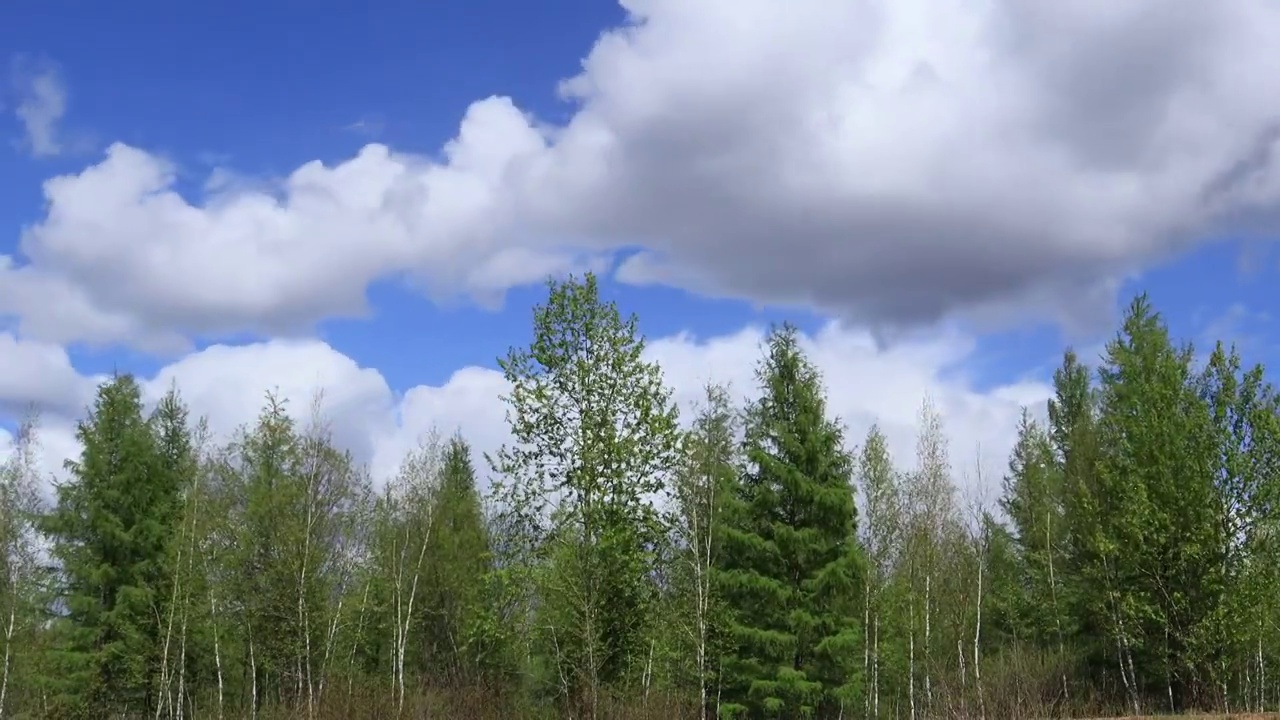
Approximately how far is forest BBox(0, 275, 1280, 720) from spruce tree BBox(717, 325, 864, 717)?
9 centimetres

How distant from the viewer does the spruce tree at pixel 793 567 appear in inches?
1112

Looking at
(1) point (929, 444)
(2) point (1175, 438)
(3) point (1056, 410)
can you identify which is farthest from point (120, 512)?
(3) point (1056, 410)

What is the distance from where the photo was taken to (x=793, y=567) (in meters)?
29.3

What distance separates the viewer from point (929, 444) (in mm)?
36750

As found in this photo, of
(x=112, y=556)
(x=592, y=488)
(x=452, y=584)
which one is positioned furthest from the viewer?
(x=452, y=584)

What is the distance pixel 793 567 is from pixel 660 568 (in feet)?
16.2

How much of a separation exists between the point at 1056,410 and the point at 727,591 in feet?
77.2

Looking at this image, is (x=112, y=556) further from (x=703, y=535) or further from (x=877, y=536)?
(x=877, y=536)

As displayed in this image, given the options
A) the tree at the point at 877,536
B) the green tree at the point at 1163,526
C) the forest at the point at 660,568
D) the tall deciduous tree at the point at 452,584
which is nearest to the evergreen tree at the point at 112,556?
the forest at the point at 660,568

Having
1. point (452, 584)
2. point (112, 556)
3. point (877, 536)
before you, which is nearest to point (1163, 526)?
point (877, 536)

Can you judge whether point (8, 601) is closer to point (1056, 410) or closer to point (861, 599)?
point (861, 599)

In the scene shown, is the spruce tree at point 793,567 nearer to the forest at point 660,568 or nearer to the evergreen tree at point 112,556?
the forest at point 660,568

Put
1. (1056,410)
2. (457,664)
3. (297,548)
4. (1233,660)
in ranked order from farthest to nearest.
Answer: (1056,410) < (457,664) < (297,548) < (1233,660)

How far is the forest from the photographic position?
2425 centimetres
